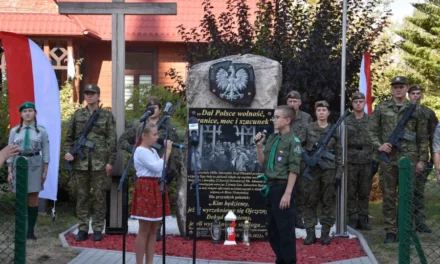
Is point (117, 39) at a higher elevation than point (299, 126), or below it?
higher

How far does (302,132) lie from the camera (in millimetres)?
10312

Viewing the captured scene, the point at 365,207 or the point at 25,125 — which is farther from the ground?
the point at 25,125

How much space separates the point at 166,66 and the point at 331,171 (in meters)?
12.5

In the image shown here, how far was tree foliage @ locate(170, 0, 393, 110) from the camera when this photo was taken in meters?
13.6

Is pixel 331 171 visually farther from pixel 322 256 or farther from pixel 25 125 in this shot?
pixel 25 125

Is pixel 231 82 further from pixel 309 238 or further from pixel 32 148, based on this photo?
pixel 32 148

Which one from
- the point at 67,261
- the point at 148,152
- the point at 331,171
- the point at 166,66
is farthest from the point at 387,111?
the point at 166,66

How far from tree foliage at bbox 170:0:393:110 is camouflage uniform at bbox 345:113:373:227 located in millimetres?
1997

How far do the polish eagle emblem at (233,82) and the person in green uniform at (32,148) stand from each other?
238cm

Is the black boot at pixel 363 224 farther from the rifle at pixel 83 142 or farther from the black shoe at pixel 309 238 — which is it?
the rifle at pixel 83 142

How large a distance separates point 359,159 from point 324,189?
172cm

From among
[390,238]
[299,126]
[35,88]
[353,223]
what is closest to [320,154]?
[299,126]

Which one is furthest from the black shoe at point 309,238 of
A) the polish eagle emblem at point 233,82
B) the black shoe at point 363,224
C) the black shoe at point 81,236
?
the black shoe at point 81,236

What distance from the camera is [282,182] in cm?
763
